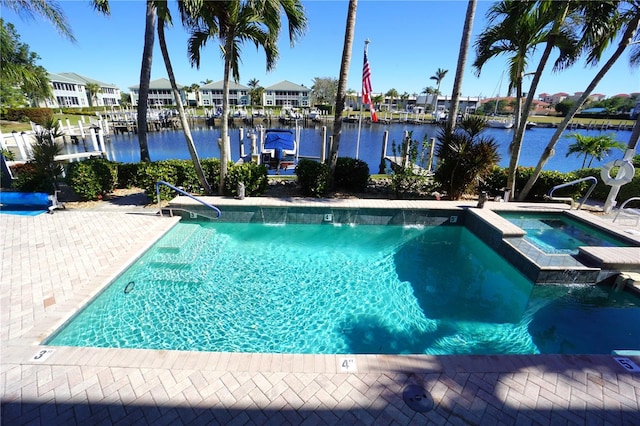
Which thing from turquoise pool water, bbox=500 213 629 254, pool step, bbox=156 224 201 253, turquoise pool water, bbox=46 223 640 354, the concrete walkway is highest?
turquoise pool water, bbox=500 213 629 254

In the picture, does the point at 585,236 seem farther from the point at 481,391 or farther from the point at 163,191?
the point at 163,191

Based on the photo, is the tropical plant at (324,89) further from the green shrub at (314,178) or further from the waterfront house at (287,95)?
the green shrub at (314,178)

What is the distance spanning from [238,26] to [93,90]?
7109 cm

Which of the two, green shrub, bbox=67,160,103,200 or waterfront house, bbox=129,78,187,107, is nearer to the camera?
green shrub, bbox=67,160,103,200

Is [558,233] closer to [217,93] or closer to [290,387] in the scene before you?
[290,387]

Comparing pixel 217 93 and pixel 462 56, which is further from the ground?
pixel 217 93

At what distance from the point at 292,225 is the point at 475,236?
5620mm

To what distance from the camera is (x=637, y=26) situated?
26.1 feet

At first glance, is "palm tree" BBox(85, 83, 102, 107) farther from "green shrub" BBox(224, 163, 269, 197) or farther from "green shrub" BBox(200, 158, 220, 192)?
"green shrub" BBox(224, 163, 269, 197)

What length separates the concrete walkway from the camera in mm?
3037

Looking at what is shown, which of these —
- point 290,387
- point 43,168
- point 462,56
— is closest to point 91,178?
point 43,168

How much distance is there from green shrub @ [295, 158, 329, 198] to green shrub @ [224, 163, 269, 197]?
1.40 m

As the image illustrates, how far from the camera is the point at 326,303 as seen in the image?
5652 millimetres

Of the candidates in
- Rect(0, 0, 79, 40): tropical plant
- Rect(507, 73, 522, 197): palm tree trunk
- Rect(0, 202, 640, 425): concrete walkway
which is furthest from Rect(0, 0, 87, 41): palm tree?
Rect(507, 73, 522, 197): palm tree trunk
